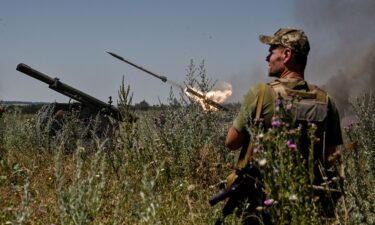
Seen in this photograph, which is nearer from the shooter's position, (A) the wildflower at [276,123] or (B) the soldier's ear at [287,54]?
(A) the wildflower at [276,123]

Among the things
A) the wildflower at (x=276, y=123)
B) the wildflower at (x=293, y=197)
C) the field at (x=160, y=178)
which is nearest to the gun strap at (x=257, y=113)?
the field at (x=160, y=178)

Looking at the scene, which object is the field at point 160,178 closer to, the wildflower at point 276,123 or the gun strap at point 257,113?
the wildflower at point 276,123

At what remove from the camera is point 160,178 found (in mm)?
6141

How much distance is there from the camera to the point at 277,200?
126 inches

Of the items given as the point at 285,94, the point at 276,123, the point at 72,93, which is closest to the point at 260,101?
the point at 285,94

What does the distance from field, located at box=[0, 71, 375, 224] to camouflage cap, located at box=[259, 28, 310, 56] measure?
2.59 feet

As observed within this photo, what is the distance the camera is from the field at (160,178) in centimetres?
285

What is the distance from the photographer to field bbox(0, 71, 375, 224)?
9.34 ft

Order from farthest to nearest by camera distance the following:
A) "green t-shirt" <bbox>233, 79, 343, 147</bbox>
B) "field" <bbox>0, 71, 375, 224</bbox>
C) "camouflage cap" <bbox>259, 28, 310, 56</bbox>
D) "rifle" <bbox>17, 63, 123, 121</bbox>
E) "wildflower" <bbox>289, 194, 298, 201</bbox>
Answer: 1. "rifle" <bbox>17, 63, 123, 121</bbox>
2. "camouflage cap" <bbox>259, 28, 310, 56</bbox>
3. "green t-shirt" <bbox>233, 79, 343, 147</bbox>
4. "wildflower" <bbox>289, 194, 298, 201</bbox>
5. "field" <bbox>0, 71, 375, 224</bbox>

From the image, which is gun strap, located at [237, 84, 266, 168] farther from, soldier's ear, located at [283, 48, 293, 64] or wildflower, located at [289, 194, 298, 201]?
wildflower, located at [289, 194, 298, 201]

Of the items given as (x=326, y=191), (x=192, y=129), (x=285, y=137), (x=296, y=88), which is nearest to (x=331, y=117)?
(x=296, y=88)

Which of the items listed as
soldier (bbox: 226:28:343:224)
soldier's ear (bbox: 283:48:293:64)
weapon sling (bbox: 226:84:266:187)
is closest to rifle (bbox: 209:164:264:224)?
weapon sling (bbox: 226:84:266:187)

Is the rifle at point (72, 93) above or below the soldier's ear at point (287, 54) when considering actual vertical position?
above

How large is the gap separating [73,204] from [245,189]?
50.0 inches
